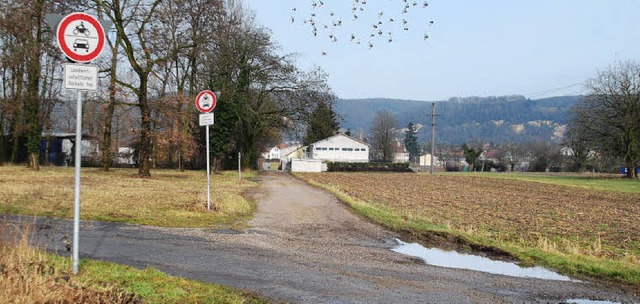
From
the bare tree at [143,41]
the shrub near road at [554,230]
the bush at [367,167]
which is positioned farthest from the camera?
the bush at [367,167]

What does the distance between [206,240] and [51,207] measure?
5737 millimetres

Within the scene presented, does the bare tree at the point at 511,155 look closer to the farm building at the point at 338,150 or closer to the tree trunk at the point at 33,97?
the farm building at the point at 338,150

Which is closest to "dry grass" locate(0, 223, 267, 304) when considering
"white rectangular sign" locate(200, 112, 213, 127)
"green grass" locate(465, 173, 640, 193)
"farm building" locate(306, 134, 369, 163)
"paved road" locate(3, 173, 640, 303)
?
"paved road" locate(3, 173, 640, 303)

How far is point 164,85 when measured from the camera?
4328cm

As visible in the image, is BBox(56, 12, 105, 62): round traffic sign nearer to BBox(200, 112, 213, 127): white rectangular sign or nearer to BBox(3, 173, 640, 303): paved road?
BBox(3, 173, 640, 303): paved road

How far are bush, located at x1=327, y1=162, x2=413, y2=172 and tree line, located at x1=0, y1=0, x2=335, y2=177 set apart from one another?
1751cm

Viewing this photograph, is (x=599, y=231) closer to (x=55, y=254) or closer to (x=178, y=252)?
(x=178, y=252)

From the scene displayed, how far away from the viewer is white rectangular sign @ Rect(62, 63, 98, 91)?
5738 millimetres

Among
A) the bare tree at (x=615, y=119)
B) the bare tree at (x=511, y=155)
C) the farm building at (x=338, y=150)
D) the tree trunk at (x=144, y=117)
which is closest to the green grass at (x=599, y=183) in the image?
the bare tree at (x=615, y=119)

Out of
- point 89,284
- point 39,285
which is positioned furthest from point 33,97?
point 39,285

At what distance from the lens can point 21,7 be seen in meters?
30.8

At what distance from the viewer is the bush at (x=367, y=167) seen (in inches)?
2783

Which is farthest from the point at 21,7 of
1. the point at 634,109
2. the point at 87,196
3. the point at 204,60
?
the point at 634,109

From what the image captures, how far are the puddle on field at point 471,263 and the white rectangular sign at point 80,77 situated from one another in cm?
571
